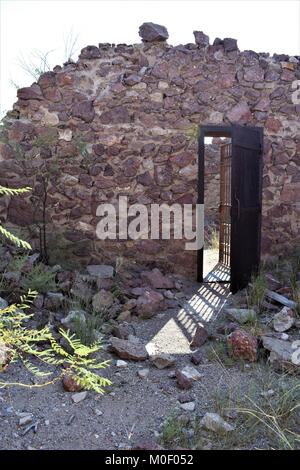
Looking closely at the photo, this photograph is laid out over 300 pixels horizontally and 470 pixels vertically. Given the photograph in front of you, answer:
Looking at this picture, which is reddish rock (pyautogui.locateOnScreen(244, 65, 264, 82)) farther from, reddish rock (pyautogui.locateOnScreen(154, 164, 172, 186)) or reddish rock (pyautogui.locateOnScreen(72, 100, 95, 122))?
reddish rock (pyautogui.locateOnScreen(72, 100, 95, 122))

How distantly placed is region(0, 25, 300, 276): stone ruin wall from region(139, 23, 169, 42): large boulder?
0.08 ft

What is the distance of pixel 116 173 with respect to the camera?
5.36 metres

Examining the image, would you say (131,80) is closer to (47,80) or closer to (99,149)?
(99,149)

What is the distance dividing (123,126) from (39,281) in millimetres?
2384

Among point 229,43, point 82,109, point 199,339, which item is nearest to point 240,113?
point 229,43

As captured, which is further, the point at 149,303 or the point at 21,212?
the point at 21,212

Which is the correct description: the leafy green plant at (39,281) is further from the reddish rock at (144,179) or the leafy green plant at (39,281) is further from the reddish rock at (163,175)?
the reddish rock at (163,175)

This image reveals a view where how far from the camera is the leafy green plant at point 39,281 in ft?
12.7

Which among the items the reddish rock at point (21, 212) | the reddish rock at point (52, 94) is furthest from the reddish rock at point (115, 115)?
the reddish rock at point (21, 212)

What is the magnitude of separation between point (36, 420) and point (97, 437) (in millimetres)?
379

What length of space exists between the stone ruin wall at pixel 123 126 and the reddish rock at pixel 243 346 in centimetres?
235

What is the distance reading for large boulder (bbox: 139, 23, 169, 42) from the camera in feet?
17.2

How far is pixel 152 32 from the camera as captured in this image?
17.2 feet

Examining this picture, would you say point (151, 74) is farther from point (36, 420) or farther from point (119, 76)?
point (36, 420)
